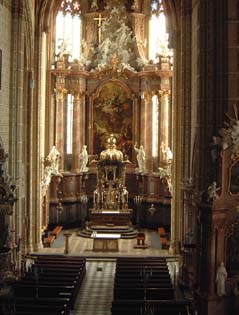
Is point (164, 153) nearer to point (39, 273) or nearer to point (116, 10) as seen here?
point (116, 10)

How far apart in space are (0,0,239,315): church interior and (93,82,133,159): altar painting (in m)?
0.07

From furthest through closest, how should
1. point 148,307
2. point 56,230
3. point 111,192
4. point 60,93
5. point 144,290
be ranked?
point 60,93
point 111,192
point 56,230
point 144,290
point 148,307

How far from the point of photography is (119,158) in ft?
122

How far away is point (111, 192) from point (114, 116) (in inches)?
196

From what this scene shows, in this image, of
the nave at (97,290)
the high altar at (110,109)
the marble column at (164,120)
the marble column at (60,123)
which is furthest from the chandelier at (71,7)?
the nave at (97,290)

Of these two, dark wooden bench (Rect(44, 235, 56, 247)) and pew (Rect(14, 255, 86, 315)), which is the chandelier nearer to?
dark wooden bench (Rect(44, 235, 56, 247))

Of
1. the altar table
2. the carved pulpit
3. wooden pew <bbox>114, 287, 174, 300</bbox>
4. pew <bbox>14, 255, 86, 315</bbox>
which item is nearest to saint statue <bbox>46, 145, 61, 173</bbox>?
the carved pulpit

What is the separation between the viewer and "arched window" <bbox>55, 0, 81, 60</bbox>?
38969 mm

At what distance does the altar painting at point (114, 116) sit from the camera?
3862 centimetres

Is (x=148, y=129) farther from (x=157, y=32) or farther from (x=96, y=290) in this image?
(x=96, y=290)

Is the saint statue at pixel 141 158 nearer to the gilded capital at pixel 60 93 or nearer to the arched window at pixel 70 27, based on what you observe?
the gilded capital at pixel 60 93

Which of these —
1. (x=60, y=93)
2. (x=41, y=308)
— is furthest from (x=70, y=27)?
(x=41, y=308)

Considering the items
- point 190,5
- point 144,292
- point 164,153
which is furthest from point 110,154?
point 144,292

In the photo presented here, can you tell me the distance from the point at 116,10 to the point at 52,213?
42.8 ft
